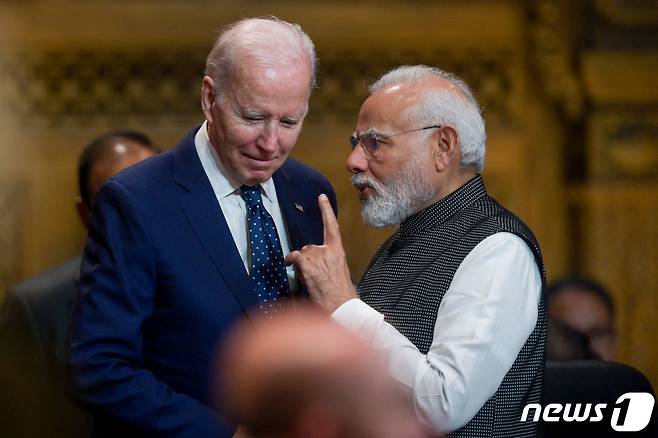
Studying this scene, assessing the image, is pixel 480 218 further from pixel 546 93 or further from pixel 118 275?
pixel 546 93

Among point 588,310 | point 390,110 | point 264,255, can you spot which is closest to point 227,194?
point 264,255

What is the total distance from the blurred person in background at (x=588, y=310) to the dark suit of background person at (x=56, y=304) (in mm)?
1416

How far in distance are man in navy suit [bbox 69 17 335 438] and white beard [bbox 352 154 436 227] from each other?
10.0 inches

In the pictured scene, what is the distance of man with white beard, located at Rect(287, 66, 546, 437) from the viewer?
2445 millimetres

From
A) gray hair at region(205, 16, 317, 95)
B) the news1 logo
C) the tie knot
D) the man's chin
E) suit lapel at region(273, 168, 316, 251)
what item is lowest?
the news1 logo

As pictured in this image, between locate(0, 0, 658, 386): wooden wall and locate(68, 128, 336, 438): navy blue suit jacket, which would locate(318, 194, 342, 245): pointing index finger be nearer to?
locate(68, 128, 336, 438): navy blue suit jacket

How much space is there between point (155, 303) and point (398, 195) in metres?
0.55

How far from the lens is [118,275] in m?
2.44

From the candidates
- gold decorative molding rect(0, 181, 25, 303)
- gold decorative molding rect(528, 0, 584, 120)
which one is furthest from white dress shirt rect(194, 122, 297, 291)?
gold decorative molding rect(528, 0, 584, 120)

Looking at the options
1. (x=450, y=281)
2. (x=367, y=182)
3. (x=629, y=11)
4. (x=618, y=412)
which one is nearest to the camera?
(x=450, y=281)

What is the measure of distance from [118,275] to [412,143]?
65cm

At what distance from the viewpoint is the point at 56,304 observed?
3.47 metres

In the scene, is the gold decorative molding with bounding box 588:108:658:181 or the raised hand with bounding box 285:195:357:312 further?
the gold decorative molding with bounding box 588:108:658:181

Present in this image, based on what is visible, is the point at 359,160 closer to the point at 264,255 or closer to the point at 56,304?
the point at 264,255
